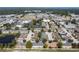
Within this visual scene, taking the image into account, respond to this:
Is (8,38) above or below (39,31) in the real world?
below

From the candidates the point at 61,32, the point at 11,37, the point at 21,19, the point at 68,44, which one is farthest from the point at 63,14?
the point at 11,37

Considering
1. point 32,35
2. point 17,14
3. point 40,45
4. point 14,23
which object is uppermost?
point 17,14

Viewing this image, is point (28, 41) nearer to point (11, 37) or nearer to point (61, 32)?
A: point (11, 37)

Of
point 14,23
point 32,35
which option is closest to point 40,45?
point 32,35

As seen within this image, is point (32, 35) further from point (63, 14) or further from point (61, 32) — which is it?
point (63, 14)

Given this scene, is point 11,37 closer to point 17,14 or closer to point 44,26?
point 17,14

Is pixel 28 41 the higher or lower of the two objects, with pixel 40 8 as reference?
lower

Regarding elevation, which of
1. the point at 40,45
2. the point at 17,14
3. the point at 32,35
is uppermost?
the point at 17,14
